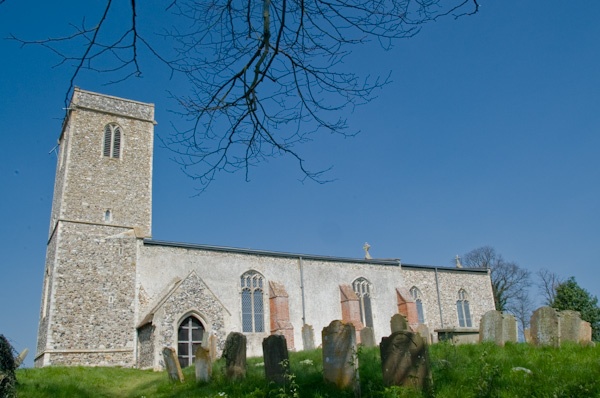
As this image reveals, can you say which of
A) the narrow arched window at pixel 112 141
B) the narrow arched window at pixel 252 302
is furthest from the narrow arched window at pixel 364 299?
the narrow arched window at pixel 112 141

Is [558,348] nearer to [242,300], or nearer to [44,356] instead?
[242,300]

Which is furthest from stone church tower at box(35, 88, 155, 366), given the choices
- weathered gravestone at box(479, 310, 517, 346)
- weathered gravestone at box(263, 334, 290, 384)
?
weathered gravestone at box(479, 310, 517, 346)

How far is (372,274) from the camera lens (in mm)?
29047

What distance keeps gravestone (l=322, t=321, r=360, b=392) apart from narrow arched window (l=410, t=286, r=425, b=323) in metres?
21.7

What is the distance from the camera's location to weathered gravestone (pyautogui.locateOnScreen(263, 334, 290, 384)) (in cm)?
977

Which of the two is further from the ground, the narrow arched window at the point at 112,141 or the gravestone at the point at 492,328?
the narrow arched window at the point at 112,141

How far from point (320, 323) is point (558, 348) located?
16.6 metres

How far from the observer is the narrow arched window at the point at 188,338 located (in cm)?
2055

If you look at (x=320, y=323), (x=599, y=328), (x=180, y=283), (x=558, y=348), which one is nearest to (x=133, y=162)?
(x=180, y=283)

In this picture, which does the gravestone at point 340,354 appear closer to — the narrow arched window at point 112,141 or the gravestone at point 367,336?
the gravestone at point 367,336

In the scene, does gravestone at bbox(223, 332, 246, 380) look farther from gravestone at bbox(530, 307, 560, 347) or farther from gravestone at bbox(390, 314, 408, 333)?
gravestone at bbox(530, 307, 560, 347)

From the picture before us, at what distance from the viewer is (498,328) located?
11961 millimetres

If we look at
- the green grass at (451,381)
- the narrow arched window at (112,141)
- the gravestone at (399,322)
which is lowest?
the green grass at (451,381)

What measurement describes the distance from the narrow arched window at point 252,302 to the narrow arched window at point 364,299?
5682 millimetres
